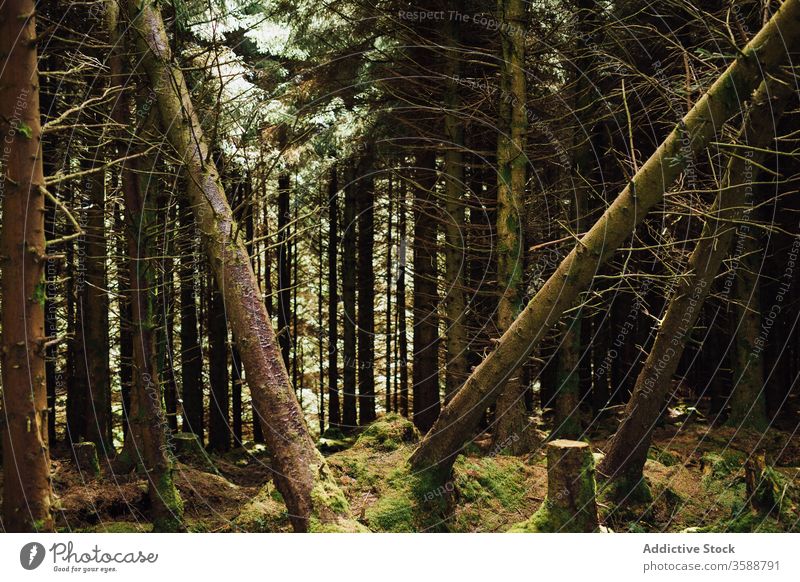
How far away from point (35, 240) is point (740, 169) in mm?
7419

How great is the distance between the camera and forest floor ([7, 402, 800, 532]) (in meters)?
7.92

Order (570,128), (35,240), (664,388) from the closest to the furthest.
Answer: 1. (35,240)
2. (664,388)
3. (570,128)

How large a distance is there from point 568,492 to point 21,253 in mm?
5304

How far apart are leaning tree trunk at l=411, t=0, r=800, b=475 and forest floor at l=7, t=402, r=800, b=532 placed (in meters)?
0.63

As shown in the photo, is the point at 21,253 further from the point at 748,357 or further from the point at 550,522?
the point at 748,357

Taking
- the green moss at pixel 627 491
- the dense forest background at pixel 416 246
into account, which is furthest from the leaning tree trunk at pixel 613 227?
the green moss at pixel 627 491

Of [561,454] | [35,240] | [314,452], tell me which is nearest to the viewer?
[35,240]

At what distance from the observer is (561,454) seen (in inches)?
249

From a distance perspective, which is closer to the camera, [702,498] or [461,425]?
[461,425]

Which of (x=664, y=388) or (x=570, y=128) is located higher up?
(x=570, y=128)

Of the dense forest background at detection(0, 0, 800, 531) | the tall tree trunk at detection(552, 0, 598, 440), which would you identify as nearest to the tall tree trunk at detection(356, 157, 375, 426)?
the dense forest background at detection(0, 0, 800, 531)

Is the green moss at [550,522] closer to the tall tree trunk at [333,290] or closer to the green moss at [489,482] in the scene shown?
the green moss at [489,482]
